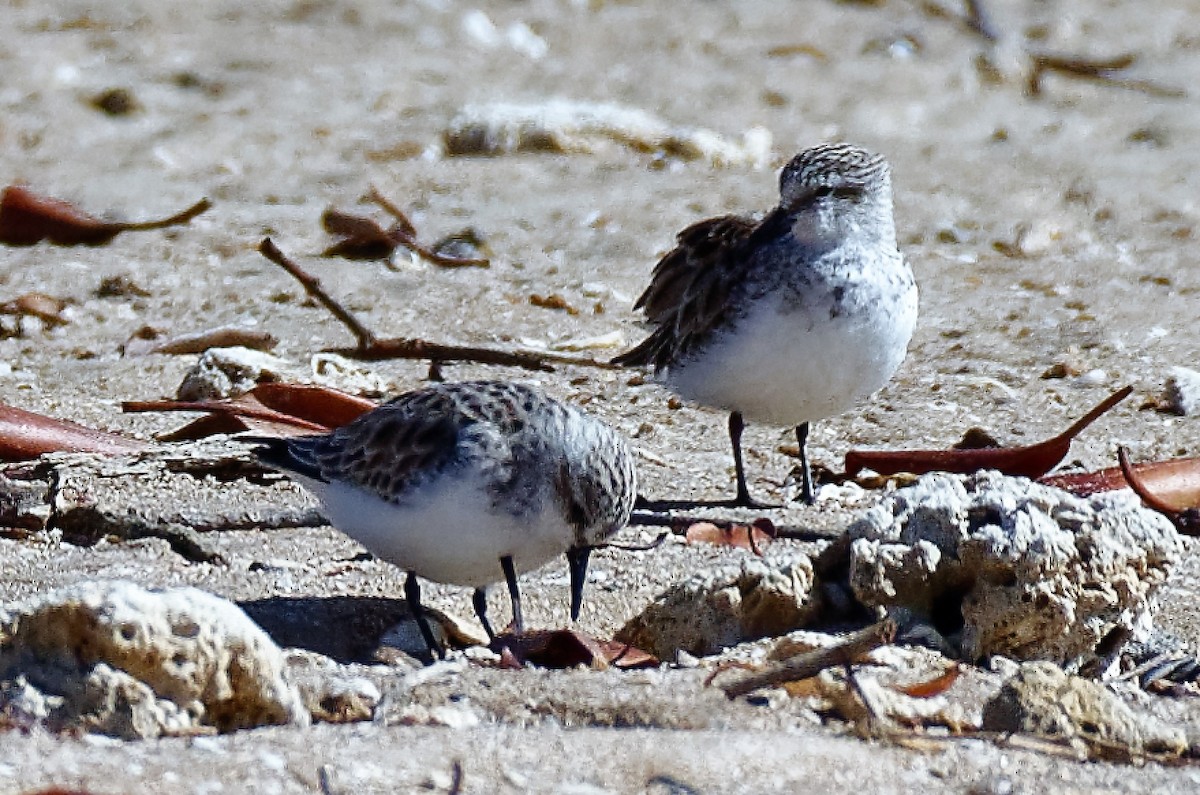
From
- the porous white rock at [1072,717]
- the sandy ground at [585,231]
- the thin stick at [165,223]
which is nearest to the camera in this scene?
the sandy ground at [585,231]

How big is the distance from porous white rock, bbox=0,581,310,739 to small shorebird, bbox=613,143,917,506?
2405mm

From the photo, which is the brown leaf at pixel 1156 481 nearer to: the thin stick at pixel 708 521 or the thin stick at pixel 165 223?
the thin stick at pixel 708 521

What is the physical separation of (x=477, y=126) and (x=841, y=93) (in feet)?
7.52

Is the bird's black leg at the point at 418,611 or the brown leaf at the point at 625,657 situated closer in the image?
the brown leaf at the point at 625,657

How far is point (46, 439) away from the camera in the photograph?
5.36 metres

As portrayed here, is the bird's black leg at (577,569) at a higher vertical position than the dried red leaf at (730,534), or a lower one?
higher

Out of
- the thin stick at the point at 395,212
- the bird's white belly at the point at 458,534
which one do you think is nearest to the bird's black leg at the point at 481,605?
the bird's white belly at the point at 458,534

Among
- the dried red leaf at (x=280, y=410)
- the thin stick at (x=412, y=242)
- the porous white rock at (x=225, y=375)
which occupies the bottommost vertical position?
the thin stick at (x=412, y=242)

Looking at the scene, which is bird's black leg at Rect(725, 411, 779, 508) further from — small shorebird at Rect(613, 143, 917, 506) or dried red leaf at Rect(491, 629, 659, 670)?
dried red leaf at Rect(491, 629, 659, 670)

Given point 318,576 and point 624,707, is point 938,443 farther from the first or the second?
point 624,707

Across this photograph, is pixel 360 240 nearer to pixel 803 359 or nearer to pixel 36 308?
pixel 36 308

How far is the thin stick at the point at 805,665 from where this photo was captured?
3500mm

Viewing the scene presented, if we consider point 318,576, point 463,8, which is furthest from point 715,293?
point 463,8

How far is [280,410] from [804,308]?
1508 mm
